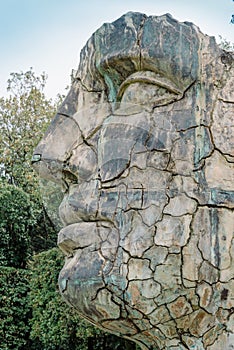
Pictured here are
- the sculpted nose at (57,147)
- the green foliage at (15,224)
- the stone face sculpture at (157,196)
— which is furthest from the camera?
the green foliage at (15,224)

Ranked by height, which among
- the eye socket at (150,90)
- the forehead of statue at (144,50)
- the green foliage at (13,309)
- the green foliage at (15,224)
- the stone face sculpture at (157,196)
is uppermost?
the forehead of statue at (144,50)

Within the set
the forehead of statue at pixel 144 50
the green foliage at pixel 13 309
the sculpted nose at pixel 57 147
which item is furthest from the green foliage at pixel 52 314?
the forehead of statue at pixel 144 50

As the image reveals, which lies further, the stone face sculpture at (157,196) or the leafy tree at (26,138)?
the leafy tree at (26,138)

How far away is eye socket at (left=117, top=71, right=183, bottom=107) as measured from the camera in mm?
1902

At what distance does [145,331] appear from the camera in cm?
188

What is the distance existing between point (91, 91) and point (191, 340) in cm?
89

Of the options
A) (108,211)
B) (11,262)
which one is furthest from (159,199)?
(11,262)

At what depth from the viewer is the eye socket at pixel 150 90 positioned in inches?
74.9

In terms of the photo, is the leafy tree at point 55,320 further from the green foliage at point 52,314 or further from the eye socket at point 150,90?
the eye socket at point 150,90

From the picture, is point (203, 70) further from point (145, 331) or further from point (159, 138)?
point (145, 331)

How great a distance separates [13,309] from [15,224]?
135 cm

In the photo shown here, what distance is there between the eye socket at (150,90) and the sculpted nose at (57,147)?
25cm

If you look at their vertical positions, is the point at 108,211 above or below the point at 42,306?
above

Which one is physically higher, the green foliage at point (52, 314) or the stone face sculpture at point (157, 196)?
the stone face sculpture at point (157, 196)
